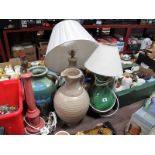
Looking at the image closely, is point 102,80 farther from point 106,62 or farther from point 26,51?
point 26,51

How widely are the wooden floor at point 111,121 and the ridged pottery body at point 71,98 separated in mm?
146

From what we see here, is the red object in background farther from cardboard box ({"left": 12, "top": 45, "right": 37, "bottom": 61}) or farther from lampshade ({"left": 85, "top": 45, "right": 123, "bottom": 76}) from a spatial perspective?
cardboard box ({"left": 12, "top": 45, "right": 37, "bottom": 61})

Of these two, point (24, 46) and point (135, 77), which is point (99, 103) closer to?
point (135, 77)

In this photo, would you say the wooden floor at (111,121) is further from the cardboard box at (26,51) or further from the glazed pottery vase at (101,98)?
the cardboard box at (26,51)

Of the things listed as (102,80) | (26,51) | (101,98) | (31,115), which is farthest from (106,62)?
(26,51)

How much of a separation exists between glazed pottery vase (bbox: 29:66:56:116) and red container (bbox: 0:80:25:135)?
11 cm

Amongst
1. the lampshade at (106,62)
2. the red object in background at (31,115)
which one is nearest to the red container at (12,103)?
the red object in background at (31,115)

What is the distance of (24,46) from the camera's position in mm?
1983

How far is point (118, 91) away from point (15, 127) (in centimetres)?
81

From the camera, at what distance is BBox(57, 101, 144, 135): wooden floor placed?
119 centimetres

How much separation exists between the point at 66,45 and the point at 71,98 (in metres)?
0.36

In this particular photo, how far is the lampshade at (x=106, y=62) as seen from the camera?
99cm

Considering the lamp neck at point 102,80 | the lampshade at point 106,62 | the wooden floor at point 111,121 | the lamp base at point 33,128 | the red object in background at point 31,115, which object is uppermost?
the lampshade at point 106,62
